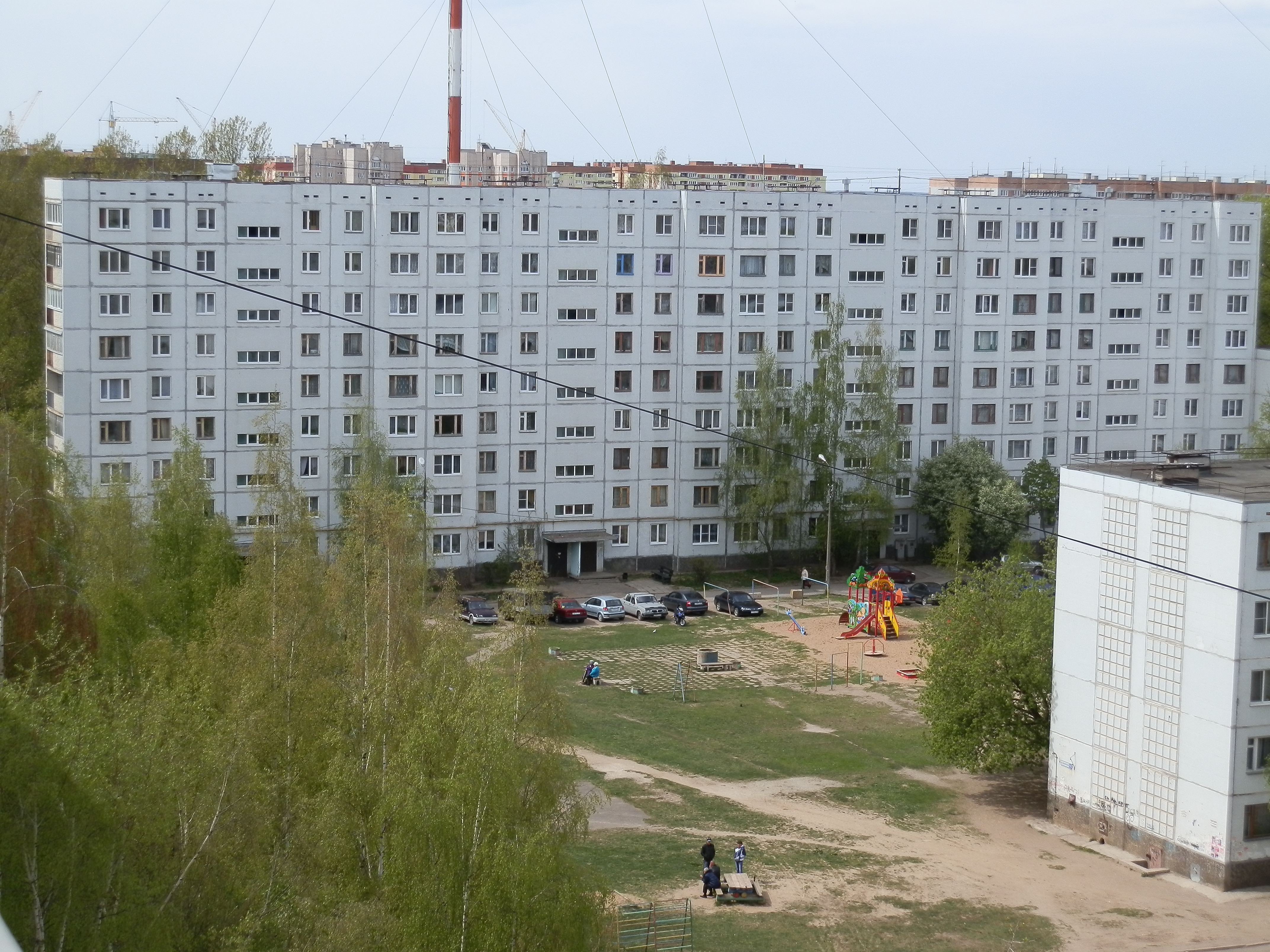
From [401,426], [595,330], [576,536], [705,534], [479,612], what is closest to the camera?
[479,612]

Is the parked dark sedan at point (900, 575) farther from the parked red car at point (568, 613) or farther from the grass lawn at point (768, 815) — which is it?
the parked red car at point (568, 613)

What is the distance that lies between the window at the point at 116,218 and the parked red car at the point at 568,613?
1929 centimetres

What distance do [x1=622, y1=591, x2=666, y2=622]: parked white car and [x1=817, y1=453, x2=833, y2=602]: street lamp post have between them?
22.4 ft

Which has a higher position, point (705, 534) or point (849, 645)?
point (705, 534)

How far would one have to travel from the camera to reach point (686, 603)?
56.9 metres

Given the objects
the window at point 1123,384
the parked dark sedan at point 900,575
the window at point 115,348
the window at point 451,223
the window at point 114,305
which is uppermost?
the window at point 451,223

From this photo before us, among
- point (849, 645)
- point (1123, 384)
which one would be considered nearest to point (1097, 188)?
point (1123, 384)

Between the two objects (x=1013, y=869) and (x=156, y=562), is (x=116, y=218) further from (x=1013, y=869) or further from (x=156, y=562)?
(x=1013, y=869)

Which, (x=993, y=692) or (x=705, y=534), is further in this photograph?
(x=705, y=534)

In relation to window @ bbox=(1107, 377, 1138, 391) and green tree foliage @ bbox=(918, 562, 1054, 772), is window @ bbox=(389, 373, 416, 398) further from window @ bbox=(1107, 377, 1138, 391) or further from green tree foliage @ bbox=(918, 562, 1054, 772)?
window @ bbox=(1107, 377, 1138, 391)

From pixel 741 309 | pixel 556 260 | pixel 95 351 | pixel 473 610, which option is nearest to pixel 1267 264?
pixel 741 309

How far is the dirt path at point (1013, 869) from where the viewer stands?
98.6ft

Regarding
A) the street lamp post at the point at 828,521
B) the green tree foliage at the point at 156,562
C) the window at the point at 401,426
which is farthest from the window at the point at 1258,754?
the window at the point at 401,426

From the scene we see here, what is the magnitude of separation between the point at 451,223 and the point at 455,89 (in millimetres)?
5819
